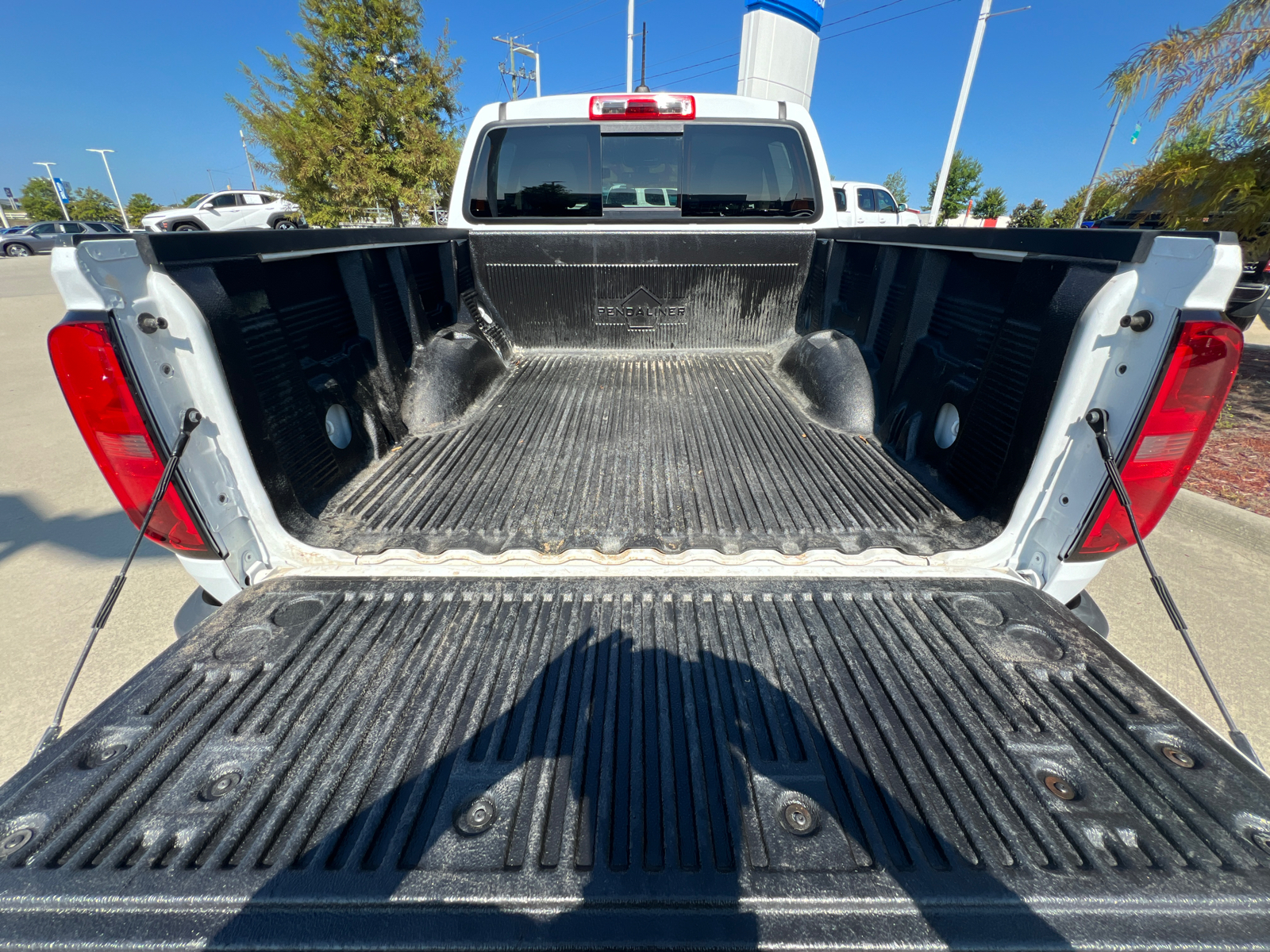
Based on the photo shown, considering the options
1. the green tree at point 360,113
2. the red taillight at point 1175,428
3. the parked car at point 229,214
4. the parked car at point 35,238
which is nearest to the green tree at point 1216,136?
the red taillight at point 1175,428

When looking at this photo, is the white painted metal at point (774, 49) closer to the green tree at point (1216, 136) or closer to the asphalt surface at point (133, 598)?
the green tree at point (1216, 136)

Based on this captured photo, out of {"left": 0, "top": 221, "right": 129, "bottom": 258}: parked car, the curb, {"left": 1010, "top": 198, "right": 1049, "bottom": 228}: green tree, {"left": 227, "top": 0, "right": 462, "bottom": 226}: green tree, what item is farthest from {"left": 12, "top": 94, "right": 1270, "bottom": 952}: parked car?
{"left": 1010, "top": 198, "right": 1049, "bottom": 228}: green tree

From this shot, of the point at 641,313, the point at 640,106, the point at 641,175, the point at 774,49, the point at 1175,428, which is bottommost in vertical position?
the point at 641,313

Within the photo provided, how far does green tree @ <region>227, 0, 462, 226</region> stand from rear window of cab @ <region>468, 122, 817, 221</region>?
13.0m

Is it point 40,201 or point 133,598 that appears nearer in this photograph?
point 133,598

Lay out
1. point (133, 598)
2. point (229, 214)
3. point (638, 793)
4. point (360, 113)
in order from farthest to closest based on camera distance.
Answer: point (229, 214), point (360, 113), point (133, 598), point (638, 793)

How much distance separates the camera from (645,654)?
1.43 meters

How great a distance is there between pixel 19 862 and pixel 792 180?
420 centimetres

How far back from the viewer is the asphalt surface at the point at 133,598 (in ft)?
7.98

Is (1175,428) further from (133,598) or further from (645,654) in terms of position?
(133,598)

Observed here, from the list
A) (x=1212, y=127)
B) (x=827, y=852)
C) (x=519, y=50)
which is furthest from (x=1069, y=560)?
(x=519, y=50)

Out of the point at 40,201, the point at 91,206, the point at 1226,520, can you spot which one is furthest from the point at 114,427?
the point at 40,201

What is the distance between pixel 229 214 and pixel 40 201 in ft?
195

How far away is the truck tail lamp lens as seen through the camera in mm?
3283
